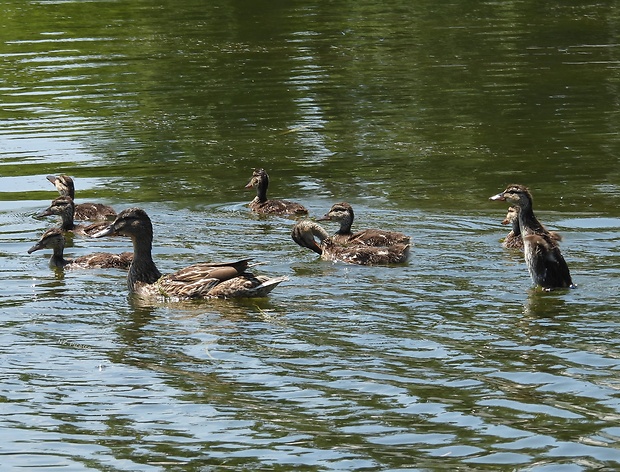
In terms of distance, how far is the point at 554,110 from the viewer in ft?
71.9

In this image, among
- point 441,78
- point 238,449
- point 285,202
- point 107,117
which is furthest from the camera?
point 441,78

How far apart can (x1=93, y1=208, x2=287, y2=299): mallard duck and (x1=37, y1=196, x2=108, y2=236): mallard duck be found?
111 inches

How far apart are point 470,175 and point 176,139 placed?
208 inches

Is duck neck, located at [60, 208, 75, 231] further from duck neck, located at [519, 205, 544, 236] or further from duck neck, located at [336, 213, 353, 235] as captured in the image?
duck neck, located at [519, 205, 544, 236]

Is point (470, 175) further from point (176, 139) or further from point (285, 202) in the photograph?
point (176, 139)

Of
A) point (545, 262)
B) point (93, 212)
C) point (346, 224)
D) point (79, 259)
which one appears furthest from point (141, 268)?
point (545, 262)

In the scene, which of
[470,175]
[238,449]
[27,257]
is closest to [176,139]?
[470,175]

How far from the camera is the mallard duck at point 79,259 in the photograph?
1377 centimetres

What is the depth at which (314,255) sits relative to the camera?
46.7 ft

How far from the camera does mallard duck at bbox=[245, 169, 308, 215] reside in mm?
15961

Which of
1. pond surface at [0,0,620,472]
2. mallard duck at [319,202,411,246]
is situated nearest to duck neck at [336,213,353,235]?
mallard duck at [319,202,411,246]

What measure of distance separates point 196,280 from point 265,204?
4.06 metres

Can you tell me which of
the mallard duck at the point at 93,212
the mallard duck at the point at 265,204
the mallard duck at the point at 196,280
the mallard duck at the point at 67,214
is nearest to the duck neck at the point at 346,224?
the mallard duck at the point at 265,204

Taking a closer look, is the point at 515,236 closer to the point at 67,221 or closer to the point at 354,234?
the point at 354,234
